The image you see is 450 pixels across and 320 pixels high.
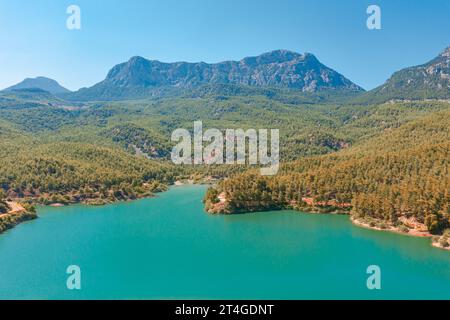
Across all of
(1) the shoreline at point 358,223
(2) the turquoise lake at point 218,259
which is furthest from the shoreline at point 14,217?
(1) the shoreline at point 358,223

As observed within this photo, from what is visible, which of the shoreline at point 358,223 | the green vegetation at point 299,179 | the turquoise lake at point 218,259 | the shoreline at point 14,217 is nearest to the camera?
the turquoise lake at point 218,259

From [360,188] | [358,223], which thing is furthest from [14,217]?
[360,188]

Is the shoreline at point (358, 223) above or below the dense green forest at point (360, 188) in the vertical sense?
below

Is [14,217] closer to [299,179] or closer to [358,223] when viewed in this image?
[299,179]

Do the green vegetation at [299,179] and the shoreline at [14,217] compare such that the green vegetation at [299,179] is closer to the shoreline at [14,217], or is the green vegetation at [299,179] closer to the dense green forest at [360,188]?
the dense green forest at [360,188]

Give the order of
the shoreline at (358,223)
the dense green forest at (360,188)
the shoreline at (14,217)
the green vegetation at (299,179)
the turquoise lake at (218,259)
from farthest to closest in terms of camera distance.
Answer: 1. the shoreline at (14,217)
2. the green vegetation at (299,179)
3. the dense green forest at (360,188)
4. the shoreline at (358,223)
5. the turquoise lake at (218,259)

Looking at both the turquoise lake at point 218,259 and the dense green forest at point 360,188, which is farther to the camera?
the dense green forest at point 360,188

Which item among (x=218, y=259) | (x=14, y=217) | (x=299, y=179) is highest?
(x=299, y=179)

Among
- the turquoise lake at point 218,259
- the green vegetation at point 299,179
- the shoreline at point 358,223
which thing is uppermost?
the green vegetation at point 299,179
